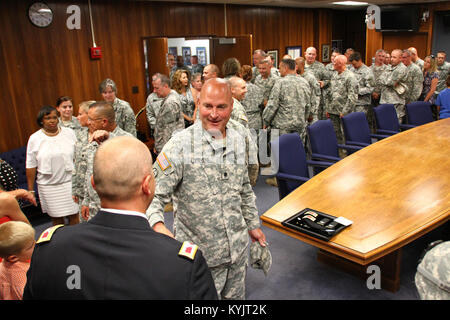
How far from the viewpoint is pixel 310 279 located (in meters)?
3.10

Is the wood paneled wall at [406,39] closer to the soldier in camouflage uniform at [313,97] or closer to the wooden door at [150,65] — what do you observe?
the soldier in camouflage uniform at [313,97]

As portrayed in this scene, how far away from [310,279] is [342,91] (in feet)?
12.9

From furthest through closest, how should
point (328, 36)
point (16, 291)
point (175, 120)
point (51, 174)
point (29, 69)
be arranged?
point (328, 36), point (29, 69), point (175, 120), point (51, 174), point (16, 291)

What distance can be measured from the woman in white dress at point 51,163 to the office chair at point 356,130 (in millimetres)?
2998

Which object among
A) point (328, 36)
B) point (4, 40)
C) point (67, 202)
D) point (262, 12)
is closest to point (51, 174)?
point (67, 202)

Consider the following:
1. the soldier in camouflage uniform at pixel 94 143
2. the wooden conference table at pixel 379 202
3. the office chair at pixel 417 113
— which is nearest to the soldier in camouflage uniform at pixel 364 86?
the office chair at pixel 417 113

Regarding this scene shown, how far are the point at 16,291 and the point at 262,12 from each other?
860 centimetres

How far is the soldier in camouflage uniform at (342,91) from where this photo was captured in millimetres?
6051

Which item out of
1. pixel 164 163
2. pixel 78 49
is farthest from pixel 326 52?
pixel 164 163

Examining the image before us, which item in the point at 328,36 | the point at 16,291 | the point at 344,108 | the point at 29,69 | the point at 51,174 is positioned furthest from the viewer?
the point at 328,36

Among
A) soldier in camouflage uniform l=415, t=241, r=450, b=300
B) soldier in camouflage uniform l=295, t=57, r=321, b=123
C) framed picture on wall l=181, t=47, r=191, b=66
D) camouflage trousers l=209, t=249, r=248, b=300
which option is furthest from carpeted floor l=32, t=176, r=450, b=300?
framed picture on wall l=181, t=47, r=191, b=66

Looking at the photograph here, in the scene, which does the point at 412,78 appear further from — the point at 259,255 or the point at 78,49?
the point at 259,255
